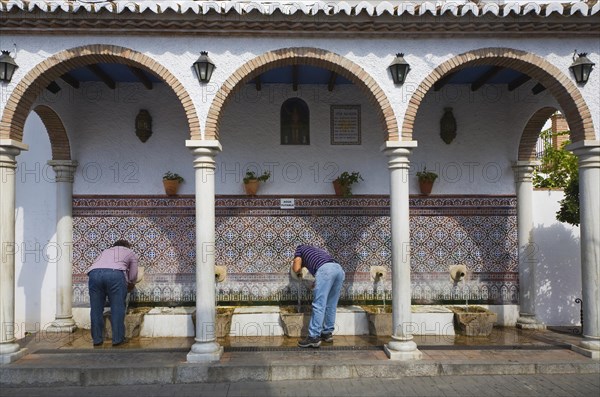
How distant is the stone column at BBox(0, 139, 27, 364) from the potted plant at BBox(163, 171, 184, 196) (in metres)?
2.15

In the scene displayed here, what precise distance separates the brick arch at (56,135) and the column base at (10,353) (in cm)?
301

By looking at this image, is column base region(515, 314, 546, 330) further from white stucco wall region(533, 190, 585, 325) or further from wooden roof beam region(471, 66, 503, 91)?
wooden roof beam region(471, 66, 503, 91)

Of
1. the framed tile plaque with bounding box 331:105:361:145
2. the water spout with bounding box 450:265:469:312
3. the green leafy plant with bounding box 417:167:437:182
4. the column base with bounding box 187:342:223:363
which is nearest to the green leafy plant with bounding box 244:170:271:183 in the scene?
the framed tile plaque with bounding box 331:105:361:145

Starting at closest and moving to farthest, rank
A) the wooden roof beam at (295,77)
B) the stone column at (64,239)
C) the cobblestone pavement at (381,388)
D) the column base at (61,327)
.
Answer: the cobblestone pavement at (381,388) < the wooden roof beam at (295,77) < the column base at (61,327) < the stone column at (64,239)

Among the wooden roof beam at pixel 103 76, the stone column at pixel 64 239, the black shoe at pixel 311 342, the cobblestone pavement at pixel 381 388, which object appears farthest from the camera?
the stone column at pixel 64 239

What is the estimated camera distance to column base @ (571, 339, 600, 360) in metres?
5.53

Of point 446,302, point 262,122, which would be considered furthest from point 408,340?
point 262,122

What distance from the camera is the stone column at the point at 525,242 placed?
733 cm

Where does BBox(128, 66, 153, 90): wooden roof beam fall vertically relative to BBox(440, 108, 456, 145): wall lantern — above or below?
above

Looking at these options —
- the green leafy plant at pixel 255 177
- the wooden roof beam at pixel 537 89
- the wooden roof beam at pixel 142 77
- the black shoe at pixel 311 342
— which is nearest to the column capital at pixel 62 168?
the wooden roof beam at pixel 142 77

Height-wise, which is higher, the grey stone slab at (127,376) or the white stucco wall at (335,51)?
the white stucco wall at (335,51)

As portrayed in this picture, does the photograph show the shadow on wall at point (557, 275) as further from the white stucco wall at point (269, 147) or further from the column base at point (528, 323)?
the white stucco wall at point (269, 147)

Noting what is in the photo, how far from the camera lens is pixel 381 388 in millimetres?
5027

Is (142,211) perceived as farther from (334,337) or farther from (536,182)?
(536,182)
